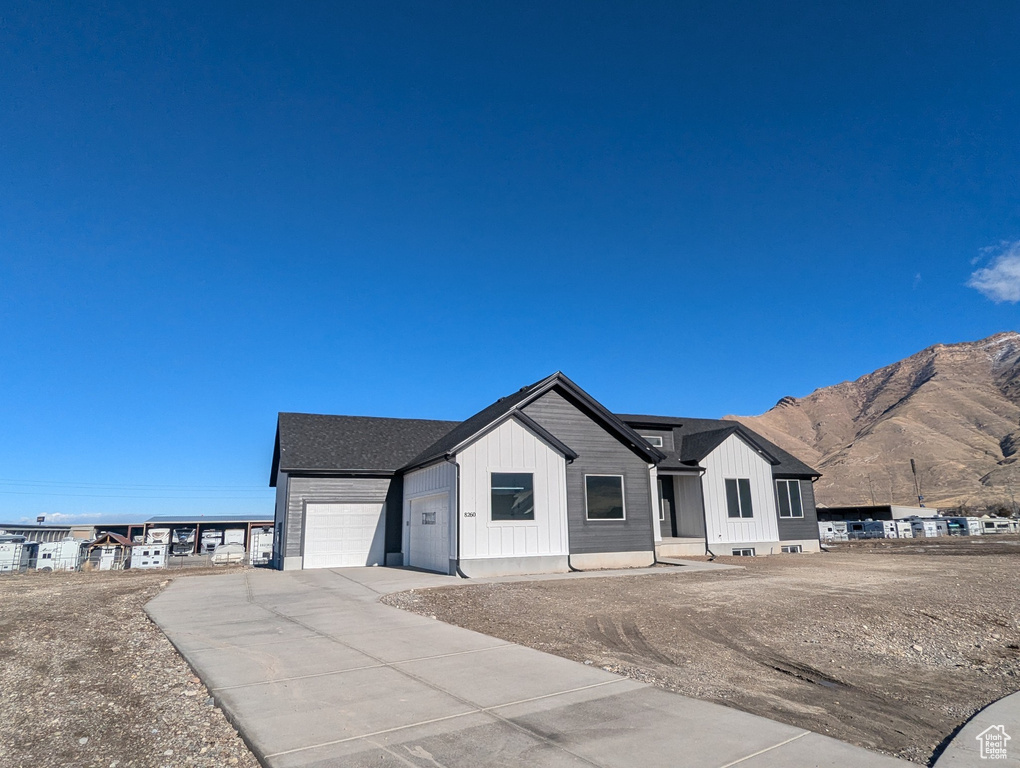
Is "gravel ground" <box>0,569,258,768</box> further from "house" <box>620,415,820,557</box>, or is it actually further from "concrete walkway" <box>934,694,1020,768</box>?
"house" <box>620,415,820,557</box>

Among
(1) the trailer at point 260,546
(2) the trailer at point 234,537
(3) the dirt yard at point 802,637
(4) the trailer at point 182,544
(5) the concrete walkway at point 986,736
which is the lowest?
(4) the trailer at point 182,544

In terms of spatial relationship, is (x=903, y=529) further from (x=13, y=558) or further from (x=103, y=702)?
(x=13, y=558)

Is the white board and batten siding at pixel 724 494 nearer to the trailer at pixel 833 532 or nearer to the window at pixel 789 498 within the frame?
the window at pixel 789 498

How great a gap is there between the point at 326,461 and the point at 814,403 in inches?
6370

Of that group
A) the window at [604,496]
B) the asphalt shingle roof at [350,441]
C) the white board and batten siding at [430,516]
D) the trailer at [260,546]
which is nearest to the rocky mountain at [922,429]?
the window at [604,496]

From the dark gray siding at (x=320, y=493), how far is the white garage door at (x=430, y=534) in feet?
5.89

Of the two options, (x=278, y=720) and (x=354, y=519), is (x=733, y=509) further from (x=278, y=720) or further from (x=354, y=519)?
(x=278, y=720)

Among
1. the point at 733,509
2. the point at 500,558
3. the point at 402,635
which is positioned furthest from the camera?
the point at 733,509

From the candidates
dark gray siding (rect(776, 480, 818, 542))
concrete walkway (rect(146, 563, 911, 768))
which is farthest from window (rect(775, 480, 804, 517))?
concrete walkway (rect(146, 563, 911, 768))

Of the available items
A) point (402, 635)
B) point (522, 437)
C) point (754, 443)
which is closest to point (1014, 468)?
point (754, 443)

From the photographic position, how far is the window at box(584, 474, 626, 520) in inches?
747

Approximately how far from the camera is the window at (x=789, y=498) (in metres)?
26.0

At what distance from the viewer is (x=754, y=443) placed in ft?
82.8

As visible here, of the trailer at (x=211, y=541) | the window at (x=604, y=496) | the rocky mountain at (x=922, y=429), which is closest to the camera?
the window at (x=604, y=496)
